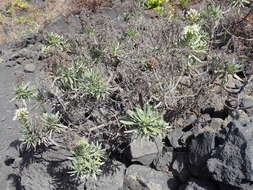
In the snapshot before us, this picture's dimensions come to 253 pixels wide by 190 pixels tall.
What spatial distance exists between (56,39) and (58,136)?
1555mm

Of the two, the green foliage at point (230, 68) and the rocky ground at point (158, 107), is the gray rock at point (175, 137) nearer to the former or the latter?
the rocky ground at point (158, 107)

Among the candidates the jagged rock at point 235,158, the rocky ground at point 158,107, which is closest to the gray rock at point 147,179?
the rocky ground at point 158,107

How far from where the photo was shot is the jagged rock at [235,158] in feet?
9.87

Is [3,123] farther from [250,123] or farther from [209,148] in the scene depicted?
[250,123]

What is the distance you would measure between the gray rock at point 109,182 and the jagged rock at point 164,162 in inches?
17.6

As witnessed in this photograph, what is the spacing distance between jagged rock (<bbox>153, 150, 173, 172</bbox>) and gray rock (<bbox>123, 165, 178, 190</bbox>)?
0.08 m

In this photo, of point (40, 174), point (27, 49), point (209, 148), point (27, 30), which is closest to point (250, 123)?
point (209, 148)

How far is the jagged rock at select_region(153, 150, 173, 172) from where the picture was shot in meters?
4.02

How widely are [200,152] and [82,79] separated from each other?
62.5 inches

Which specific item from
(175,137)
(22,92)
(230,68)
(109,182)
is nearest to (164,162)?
(175,137)

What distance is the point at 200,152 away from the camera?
11.7 feet

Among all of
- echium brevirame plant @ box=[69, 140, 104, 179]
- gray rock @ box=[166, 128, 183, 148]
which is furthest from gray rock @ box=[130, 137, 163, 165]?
echium brevirame plant @ box=[69, 140, 104, 179]

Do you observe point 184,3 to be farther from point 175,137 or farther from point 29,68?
point 175,137

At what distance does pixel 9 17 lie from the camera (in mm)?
13609
